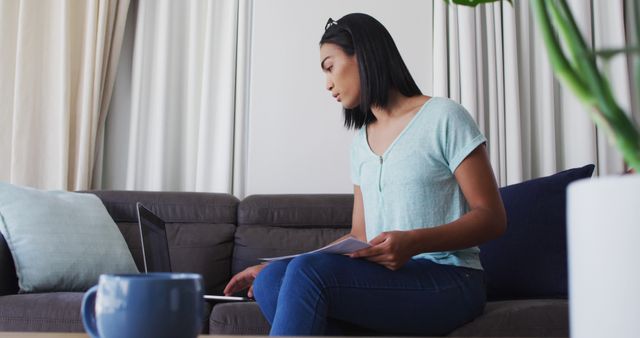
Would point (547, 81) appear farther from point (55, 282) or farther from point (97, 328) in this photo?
point (97, 328)

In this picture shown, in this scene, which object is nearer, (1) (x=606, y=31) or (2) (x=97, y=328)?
(2) (x=97, y=328)

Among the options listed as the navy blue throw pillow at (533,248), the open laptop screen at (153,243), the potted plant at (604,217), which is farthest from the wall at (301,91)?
the potted plant at (604,217)

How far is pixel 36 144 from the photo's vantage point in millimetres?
2617

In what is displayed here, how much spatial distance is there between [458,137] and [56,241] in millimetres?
1299

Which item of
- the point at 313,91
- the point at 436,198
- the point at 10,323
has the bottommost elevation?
the point at 10,323

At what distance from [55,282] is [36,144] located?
0.86m

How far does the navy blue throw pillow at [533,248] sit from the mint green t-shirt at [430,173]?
0.43 meters

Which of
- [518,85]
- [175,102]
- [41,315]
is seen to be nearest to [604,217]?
[41,315]

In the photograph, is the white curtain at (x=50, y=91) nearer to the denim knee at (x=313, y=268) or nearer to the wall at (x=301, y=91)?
the wall at (x=301, y=91)

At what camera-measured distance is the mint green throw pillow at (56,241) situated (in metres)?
1.95

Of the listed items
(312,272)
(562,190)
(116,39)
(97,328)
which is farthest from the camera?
(116,39)

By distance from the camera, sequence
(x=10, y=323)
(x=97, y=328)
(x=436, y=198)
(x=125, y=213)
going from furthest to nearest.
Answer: (x=125, y=213) < (x=10, y=323) < (x=436, y=198) < (x=97, y=328)

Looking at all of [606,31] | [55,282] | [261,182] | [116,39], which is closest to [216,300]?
[55,282]

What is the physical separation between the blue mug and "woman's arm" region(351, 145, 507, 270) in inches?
28.7
